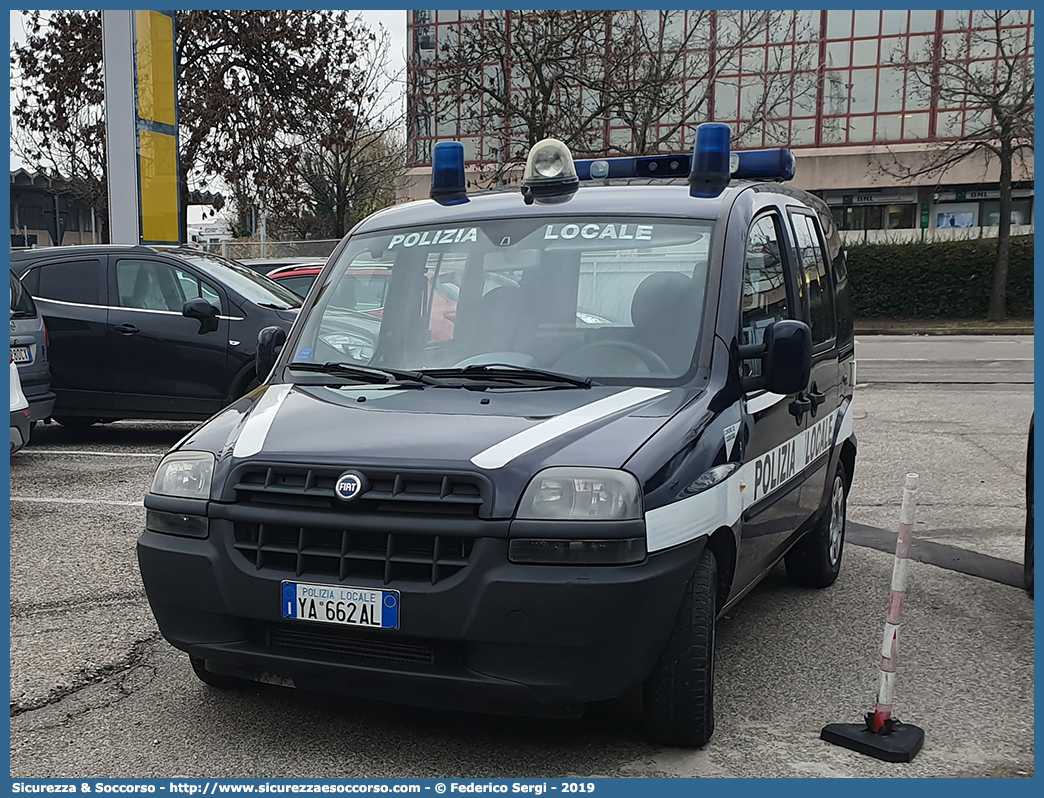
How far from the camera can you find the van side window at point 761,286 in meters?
4.54

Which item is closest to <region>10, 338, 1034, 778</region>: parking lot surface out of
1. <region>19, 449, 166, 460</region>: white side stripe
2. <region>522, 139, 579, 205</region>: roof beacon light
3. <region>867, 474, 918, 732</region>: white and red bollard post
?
<region>867, 474, 918, 732</region>: white and red bollard post

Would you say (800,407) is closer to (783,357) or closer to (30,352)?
(783,357)

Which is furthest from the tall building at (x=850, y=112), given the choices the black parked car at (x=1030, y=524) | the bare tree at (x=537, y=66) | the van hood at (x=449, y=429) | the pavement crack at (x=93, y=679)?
the van hood at (x=449, y=429)

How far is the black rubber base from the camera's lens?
3.79m

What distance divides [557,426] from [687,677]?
869mm

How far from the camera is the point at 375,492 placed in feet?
11.5

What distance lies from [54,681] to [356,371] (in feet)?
5.31

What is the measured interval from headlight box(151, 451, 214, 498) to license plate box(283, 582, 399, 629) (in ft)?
1.54

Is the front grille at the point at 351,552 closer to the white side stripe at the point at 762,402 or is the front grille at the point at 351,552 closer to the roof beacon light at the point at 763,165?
the white side stripe at the point at 762,402

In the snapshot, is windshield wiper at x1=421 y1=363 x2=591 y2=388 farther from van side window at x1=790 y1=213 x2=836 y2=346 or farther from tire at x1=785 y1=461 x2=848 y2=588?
tire at x1=785 y1=461 x2=848 y2=588

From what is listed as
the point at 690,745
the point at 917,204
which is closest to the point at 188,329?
the point at 690,745

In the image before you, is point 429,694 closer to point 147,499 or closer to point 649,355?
point 147,499

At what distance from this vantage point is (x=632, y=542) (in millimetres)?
3451

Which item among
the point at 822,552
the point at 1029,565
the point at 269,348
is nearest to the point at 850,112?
the point at 1029,565
